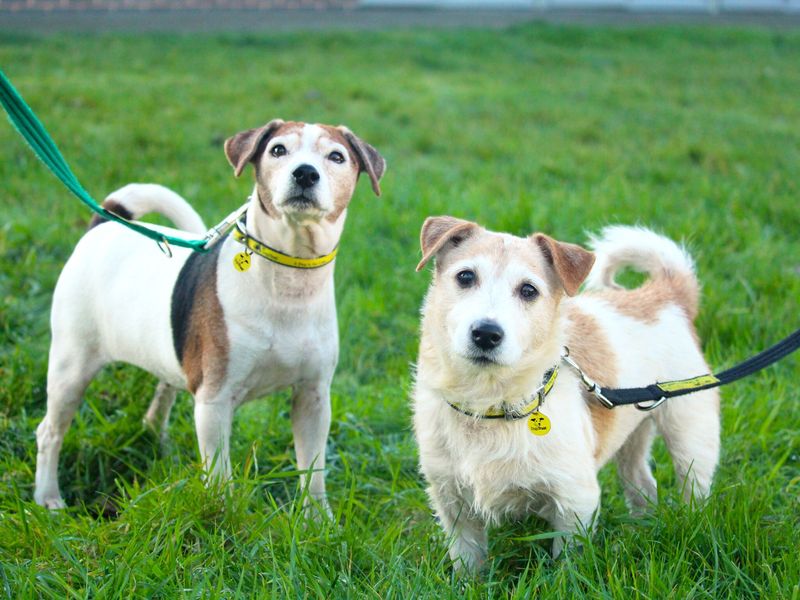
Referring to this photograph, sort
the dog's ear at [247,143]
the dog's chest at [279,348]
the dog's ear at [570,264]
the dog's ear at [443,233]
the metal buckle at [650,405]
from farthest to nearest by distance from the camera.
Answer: the dog's ear at [247,143] < the dog's chest at [279,348] < the metal buckle at [650,405] < the dog's ear at [443,233] < the dog's ear at [570,264]

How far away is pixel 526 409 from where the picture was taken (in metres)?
2.94

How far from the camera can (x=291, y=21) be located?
1608 centimetres

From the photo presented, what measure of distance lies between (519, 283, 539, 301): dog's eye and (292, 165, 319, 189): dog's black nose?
37.1 inches

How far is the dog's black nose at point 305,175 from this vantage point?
331 centimetres

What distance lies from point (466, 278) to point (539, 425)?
1.81 ft

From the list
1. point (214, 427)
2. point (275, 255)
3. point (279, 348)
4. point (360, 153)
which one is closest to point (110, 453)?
point (214, 427)

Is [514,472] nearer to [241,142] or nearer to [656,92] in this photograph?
[241,142]

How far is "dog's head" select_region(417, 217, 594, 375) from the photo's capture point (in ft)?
8.94

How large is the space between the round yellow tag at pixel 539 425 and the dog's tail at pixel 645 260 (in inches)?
40.6

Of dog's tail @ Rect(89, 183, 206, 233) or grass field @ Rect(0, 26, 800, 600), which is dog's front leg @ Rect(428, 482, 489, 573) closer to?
grass field @ Rect(0, 26, 800, 600)

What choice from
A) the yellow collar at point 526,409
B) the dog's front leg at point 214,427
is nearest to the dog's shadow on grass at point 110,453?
the dog's front leg at point 214,427

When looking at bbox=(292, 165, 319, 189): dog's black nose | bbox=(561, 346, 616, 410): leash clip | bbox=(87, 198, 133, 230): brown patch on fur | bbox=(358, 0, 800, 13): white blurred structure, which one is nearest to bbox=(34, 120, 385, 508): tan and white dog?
bbox=(292, 165, 319, 189): dog's black nose

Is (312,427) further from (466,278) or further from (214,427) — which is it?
(466,278)

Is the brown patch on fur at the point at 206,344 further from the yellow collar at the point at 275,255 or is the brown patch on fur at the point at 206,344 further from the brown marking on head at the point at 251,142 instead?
the brown marking on head at the point at 251,142
